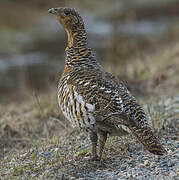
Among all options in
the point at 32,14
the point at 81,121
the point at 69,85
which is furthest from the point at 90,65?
the point at 32,14

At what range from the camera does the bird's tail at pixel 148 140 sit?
4.28 metres

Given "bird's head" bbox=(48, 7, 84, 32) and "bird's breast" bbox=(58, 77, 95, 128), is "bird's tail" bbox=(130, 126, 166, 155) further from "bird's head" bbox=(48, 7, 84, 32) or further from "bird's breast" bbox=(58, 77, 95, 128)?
"bird's head" bbox=(48, 7, 84, 32)

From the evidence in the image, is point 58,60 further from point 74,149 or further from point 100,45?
point 74,149

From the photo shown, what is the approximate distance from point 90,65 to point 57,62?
12.3 metres

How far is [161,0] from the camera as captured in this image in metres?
41.5

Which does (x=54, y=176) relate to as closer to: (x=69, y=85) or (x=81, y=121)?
(x=81, y=121)

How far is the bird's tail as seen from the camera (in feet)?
14.0

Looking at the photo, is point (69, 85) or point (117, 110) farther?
point (69, 85)

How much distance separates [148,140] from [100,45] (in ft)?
54.5

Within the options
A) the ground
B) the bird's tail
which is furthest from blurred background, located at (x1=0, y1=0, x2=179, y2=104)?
the bird's tail

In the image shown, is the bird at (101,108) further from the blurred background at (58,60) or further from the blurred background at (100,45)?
the blurred background at (100,45)

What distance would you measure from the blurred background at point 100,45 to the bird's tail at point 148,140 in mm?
2587

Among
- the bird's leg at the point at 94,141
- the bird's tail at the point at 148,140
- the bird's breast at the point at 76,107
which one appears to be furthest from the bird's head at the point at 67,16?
the bird's tail at the point at 148,140

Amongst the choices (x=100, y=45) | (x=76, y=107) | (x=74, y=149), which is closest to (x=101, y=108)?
(x=76, y=107)
